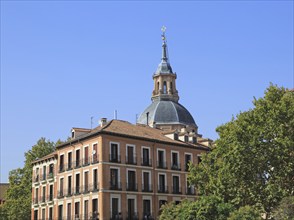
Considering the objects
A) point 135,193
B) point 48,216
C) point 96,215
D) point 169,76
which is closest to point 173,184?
point 135,193

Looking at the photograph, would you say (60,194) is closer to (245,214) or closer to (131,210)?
(131,210)

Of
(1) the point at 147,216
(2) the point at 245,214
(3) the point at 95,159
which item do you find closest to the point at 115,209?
(1) the point at 147,216

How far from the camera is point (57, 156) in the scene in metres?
64.1

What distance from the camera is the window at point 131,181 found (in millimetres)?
56781

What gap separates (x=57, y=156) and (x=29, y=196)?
1193 centimetres

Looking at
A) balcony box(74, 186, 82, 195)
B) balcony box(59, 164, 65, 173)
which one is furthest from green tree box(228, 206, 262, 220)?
balcony box(59, 164, 65, 173)

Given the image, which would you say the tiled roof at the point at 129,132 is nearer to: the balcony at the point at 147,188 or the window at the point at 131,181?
the window at the point at 131,181

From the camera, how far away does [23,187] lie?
243 ft

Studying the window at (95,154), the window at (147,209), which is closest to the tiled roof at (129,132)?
the window at (95,154)

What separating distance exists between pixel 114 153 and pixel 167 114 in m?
31.1

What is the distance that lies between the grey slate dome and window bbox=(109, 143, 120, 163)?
28.4 metres

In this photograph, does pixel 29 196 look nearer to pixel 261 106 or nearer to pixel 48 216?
pixel 48 216

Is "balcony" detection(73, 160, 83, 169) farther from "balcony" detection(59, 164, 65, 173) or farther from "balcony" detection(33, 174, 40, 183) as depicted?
"balcony" detection(33, 174, 40, 183)

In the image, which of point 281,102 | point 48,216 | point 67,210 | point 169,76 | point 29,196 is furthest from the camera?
point 169,76
